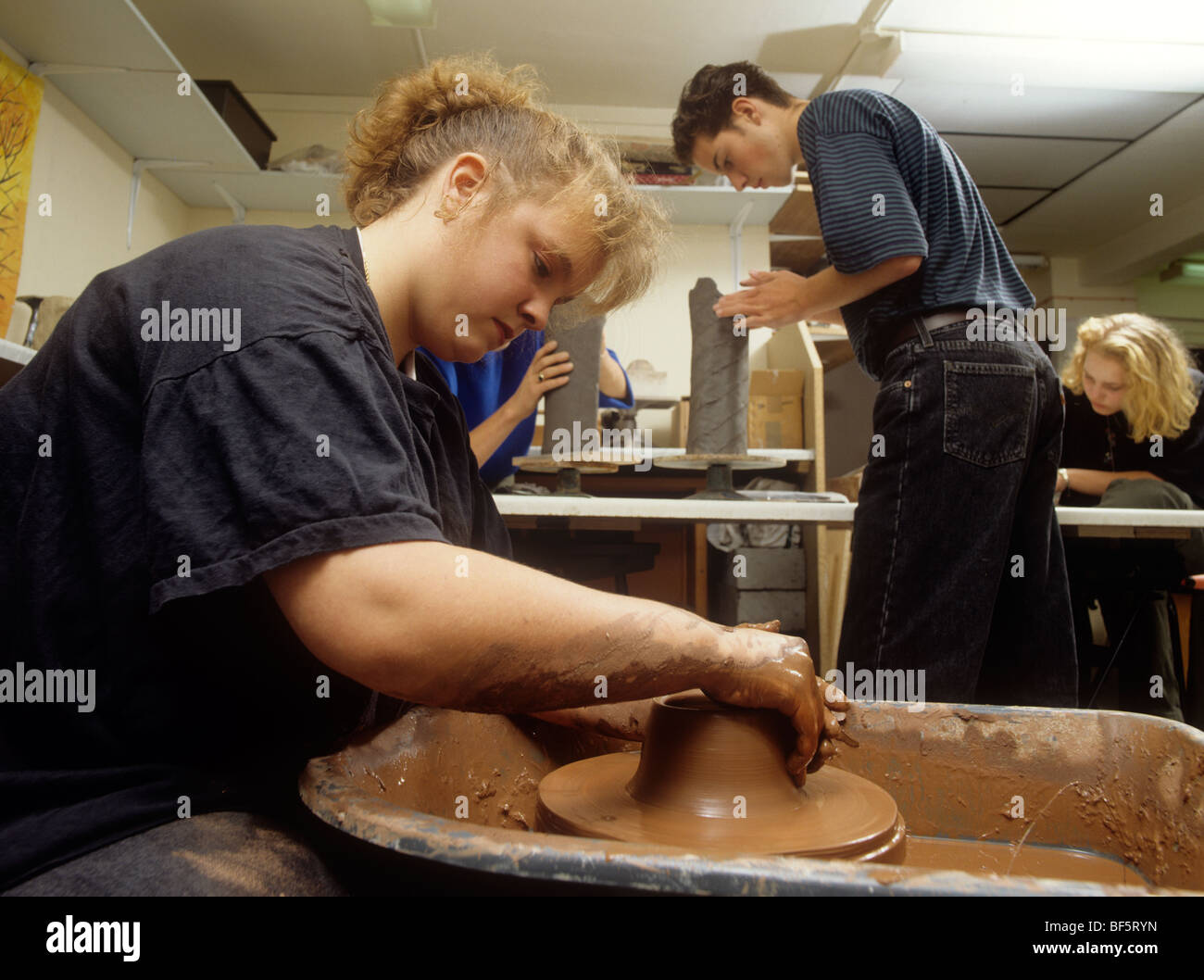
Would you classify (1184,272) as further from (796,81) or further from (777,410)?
(777,410)

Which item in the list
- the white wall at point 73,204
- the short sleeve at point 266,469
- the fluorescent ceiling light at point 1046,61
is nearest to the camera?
the short sleeve at point 266,469

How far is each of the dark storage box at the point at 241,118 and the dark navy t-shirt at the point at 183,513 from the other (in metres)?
3.27

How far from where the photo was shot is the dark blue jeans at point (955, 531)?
164cm

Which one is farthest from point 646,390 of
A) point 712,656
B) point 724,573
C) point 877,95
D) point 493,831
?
point 493,831

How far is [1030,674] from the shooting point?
1.73 metres

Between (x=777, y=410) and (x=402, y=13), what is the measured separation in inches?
88.9

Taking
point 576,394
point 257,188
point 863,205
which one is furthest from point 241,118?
point 863,205

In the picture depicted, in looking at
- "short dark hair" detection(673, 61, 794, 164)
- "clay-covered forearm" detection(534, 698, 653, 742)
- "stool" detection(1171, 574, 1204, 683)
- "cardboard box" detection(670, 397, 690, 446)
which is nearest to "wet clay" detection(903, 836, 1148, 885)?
"clay-covered forearm" detection(534, 698, 653, 742)

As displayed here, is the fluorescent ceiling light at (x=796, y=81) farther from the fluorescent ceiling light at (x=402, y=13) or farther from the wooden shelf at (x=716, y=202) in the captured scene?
the fluorescent ceiling light at (x=402, y=13)

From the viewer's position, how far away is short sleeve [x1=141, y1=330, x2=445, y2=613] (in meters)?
0.62

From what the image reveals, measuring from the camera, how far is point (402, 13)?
11.0 feet

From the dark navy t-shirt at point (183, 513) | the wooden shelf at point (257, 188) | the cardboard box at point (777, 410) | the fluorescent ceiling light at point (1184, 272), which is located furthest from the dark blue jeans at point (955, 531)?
the fluorescent ceiling light at point (1184, 272)

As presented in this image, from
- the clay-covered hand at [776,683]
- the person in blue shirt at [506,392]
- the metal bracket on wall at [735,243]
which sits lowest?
the clay-covered hand at [776,683]
